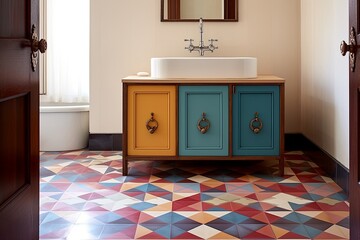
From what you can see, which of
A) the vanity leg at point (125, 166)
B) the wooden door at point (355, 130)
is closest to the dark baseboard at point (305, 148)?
the vanity leg at point (125, 166)

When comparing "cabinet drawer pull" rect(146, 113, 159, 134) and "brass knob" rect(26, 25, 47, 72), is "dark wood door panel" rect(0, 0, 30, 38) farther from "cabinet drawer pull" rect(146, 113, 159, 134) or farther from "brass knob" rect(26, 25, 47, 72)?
"cabinet drawer pull" rect(146, 113, 159, 134)

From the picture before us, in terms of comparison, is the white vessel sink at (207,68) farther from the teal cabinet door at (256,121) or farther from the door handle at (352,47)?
the door handle at (352,47)

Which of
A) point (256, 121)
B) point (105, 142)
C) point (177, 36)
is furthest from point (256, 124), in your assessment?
point (105, 142)

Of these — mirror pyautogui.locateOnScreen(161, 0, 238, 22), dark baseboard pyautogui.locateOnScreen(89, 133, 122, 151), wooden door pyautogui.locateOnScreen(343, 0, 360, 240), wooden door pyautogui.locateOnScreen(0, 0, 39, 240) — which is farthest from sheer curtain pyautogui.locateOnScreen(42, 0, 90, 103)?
wooden door pyautogui.locateOnScreen(343, 0, 360, 240)

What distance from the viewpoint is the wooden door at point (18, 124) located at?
106cm

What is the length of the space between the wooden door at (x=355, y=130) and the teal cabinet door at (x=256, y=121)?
151cm

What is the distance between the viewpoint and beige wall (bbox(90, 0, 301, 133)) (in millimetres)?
3680

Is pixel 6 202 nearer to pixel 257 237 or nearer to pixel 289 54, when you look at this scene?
pixel 257 237

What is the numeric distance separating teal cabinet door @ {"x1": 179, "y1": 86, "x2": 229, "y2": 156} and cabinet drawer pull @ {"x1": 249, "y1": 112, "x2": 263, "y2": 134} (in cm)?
17

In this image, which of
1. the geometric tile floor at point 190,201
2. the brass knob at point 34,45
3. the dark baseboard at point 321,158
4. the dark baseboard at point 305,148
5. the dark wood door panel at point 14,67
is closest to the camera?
the dark wood door panel at point 14,67

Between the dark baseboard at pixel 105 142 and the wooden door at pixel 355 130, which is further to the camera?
the dark baseboard at pixel 105 142

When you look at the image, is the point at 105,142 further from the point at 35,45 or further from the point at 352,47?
the point at 352,47

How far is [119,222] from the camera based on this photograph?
2.03 meters

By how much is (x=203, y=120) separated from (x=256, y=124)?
1.12 feet
